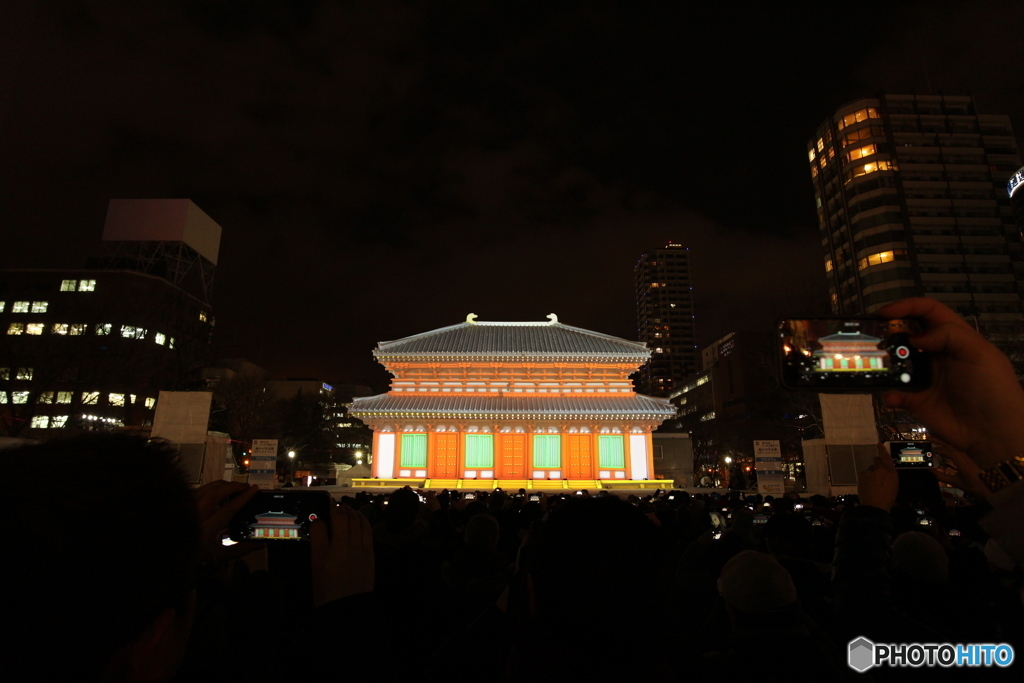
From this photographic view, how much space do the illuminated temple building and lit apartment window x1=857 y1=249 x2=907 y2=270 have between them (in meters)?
40.6

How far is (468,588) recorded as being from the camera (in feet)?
12.0

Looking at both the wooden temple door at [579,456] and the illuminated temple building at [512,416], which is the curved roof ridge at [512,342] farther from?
the wooden temple door at [579,456]

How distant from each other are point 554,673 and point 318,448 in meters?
49.5

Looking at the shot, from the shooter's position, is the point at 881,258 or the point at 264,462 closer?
the point at 264,462

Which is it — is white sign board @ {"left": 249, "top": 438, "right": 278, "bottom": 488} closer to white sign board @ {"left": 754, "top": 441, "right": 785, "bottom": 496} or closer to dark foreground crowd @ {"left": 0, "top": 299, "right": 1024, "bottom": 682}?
dark foreground crowd @ {"left": 0, "top": 299, "right": 1024, "bottom": 682}

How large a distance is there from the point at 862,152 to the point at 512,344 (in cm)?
5277

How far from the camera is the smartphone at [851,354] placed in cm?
→ 216

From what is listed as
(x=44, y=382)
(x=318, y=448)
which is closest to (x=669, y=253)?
(x=318, y=448)

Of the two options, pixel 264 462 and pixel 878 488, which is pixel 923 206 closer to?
pixel 264 462

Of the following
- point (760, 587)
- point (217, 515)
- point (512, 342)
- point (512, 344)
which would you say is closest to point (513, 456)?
point (512, 344)

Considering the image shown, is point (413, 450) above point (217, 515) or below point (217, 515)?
above

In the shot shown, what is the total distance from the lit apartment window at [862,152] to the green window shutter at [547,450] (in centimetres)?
5424
